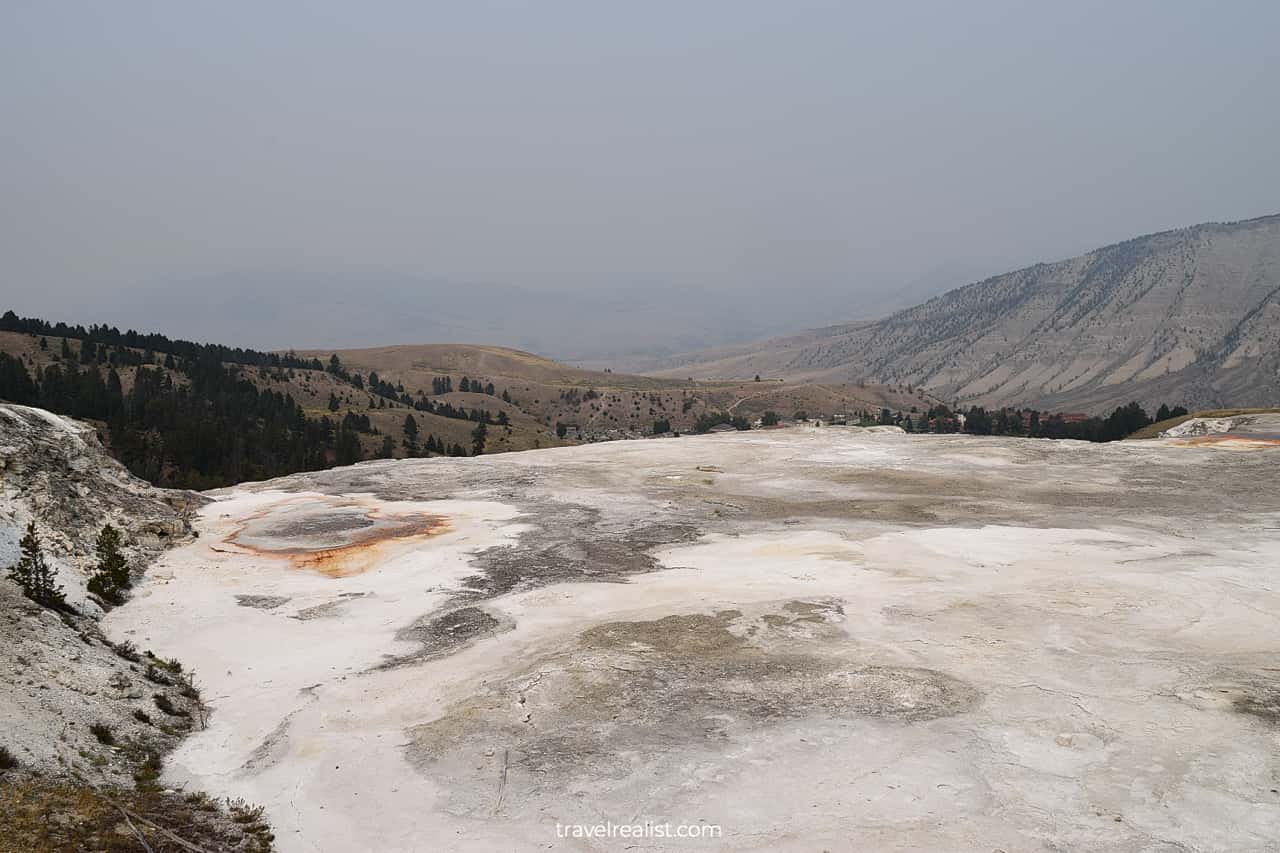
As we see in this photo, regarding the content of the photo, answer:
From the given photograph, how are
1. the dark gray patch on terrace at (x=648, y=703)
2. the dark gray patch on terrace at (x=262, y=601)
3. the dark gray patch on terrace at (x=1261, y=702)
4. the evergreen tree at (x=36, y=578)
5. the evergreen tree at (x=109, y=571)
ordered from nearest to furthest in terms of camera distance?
the dark gray patch on terrace at (x=648, y=703) → the dark gray patch on terrace at (x=1261, y=702) → the evergreen tree at (x=36, y=578) → the evergreen tree at (x=109, y=571) → the dark gray patch on terrace at (x=262, y=601)

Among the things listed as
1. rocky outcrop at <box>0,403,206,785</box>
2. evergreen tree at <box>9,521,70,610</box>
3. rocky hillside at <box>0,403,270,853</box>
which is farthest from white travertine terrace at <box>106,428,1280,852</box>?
evergreen tree at <box>9,521,70,610</box>

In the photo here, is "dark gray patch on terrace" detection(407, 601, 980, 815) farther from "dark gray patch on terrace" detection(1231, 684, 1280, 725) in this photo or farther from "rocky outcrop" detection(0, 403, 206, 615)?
"rocky outcrop" detection(0, 403, 206, 615)

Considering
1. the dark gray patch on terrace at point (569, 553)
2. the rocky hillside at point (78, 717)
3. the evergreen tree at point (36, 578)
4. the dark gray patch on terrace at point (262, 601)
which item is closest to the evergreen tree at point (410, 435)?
the dark gray patch on terrace at point (569, 553)

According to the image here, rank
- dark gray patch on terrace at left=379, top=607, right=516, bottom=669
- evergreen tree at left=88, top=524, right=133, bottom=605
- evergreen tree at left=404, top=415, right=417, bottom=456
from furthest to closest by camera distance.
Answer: evergreen tree at left=404, top=415, right=417, bottom=456, evergreen tree at left=88, top=524, right=133, bottom=605, dark gray patch on terrace at left=379, top=607, right=516, bottom=669

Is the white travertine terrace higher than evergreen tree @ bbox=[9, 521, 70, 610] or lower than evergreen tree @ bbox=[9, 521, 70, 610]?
lower

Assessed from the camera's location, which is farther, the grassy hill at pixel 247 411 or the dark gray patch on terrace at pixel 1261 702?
the grassy hill at pixel 247 411

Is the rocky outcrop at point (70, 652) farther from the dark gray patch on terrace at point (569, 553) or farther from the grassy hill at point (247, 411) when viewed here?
the grassy hill at point (247, 411)
